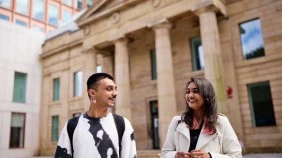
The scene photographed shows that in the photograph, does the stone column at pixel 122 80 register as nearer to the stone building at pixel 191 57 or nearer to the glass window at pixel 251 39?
the stone building at pixel 191 57

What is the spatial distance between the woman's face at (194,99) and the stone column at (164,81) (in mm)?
12376

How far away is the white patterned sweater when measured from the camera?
2.59 metres

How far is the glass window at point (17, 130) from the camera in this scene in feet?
80.0

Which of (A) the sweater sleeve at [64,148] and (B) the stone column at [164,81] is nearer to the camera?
(A) the sweater sleeve at [64,148]

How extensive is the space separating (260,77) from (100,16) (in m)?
12.0

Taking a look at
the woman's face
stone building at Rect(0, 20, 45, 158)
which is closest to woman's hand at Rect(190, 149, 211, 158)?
the woman's face

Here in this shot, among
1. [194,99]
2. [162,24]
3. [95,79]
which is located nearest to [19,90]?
[162,24]

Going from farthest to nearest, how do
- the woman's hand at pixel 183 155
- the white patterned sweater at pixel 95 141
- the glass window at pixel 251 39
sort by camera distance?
the glass window at pixel 251 39, the woman's hand at pixel 183 155, the white patterned sweater at pixel 95 141

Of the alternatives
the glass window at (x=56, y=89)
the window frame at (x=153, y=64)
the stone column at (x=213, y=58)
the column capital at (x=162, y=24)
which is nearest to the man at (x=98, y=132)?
the stone column at (x=213, y=58)

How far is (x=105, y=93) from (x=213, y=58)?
12508mm

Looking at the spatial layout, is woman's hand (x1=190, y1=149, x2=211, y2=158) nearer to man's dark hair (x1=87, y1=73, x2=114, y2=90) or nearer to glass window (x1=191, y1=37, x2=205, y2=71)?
man's dark hair (x1=87, y1=73, x2=114, y2=90)

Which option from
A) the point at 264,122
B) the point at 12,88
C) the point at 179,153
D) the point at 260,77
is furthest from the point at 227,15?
the point at 12,88

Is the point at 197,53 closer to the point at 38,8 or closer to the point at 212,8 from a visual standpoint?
the point at 212,8

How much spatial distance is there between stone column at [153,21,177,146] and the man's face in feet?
41.6
